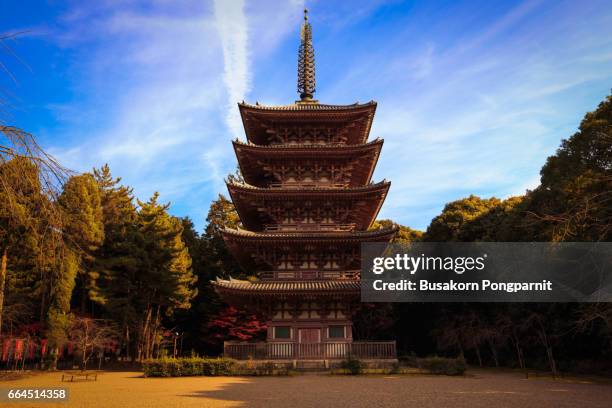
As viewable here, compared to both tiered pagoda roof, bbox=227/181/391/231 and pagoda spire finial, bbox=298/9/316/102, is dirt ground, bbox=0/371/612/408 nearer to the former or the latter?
tiered pagoda roof, bbox=227/181/391/231

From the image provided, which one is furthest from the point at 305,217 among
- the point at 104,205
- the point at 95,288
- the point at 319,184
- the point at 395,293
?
the point at 104,205

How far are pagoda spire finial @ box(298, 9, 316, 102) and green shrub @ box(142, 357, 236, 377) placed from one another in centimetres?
2008

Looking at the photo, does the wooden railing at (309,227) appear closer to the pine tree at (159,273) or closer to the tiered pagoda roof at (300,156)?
the tiered pagoda roof at (300,156)

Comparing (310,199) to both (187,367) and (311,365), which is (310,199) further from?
(187,367)

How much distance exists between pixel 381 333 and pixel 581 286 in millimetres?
23605

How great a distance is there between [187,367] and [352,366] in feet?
28.1

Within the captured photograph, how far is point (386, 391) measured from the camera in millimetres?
15883

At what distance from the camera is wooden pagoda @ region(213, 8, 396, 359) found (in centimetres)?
2394

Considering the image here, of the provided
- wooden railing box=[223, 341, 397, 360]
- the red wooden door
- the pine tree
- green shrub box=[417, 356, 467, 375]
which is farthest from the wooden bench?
green shrub box=[417, 356, 467, 375]

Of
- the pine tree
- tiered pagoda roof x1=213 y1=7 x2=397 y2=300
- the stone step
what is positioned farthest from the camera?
the pine tree

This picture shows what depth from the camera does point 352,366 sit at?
2181 centimetres

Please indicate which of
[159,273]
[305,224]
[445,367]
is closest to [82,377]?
[159,273]

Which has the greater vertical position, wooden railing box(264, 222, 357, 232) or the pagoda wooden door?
wooden railing box(264, 222, 357, 232)

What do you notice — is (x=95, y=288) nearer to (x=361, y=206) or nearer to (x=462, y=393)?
(x=361, y=206)
